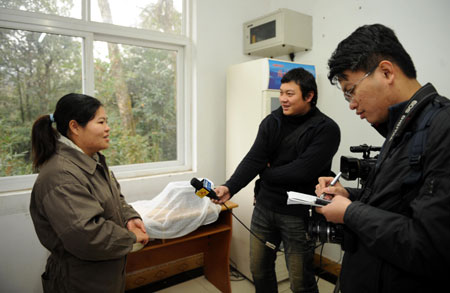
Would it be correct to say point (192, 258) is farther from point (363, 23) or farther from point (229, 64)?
point (363, 23)

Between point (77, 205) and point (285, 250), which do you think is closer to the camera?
point (77, 205)

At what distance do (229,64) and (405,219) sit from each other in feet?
8.28

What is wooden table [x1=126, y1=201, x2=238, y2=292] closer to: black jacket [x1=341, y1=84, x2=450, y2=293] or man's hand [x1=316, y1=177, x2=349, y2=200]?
man's hand [x1=316, y1=177, x2=349, y2=200]

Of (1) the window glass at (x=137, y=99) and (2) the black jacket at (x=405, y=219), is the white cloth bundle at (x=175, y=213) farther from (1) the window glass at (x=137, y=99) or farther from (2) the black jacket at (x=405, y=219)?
(2) the black jacket at (x=405, y=219)

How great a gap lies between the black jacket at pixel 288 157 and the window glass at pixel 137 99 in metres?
1.24

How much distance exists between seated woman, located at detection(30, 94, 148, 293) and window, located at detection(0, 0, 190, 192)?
1085 mm

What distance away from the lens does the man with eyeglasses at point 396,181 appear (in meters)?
0.70

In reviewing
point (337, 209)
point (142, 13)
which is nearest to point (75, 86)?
point (142, 13)

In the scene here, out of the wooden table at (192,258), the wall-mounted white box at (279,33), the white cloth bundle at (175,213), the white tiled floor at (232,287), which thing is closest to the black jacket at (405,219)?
the white cloth bundle at (175,213)

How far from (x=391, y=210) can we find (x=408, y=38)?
1.97 meters

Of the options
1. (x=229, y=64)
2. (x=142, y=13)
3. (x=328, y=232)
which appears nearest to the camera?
(x=328, y=232)

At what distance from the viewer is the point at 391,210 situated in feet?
2.65

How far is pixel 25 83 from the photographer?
7.14 feet

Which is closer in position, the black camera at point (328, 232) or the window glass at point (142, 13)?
the black camera at point (328, 232)
